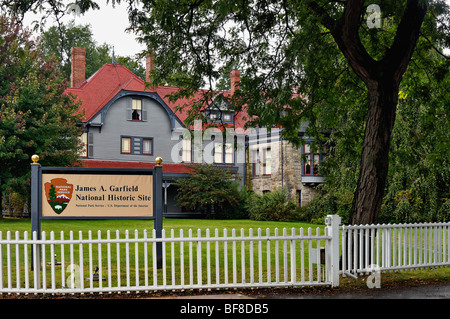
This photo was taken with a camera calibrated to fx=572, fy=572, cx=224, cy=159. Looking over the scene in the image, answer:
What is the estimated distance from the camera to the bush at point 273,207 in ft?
112

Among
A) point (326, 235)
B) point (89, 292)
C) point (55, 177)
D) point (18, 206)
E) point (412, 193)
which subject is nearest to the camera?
point (89, 292)

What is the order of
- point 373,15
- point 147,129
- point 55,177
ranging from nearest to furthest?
1. point 55,177
2. point 373,15
3. point 147,129

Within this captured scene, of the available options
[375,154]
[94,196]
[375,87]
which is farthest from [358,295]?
[94,196]

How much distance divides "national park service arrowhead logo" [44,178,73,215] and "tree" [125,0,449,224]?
4421 millimetres

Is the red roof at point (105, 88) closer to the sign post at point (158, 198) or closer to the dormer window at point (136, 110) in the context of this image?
the dormer window at point (136, 110)

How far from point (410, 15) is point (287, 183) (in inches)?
971

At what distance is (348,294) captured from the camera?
10094 mm

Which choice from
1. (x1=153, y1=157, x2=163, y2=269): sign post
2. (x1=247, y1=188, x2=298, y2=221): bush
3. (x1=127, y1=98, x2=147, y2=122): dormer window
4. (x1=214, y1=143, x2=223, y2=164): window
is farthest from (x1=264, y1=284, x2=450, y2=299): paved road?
(x1=214, y1=143, x2=223, y2=164): window

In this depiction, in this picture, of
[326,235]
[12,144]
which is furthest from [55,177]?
[12,144]

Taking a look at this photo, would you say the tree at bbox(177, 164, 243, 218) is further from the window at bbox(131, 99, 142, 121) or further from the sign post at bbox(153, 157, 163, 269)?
the sign post at bbox(153, 157, 163, 269)

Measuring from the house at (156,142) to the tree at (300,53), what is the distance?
19.7 metres

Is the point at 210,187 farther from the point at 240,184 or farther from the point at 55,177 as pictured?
the point at 55,177

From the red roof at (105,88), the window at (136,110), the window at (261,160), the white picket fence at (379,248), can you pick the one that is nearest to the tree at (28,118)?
the red roof at (105,88)

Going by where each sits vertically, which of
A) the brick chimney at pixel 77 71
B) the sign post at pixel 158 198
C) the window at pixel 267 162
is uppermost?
the brick chimney at pixel 77 71
